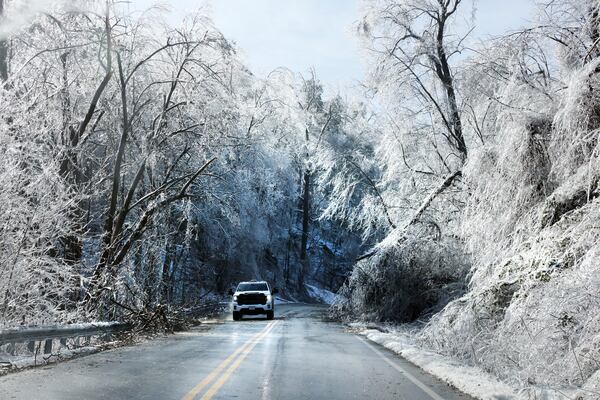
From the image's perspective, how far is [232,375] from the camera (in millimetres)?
10328

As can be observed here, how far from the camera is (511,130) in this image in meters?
12.4

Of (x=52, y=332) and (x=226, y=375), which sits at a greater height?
(x=52, y=332)

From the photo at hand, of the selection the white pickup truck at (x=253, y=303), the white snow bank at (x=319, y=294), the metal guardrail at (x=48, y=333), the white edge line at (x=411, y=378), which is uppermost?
the white snow bank at (x=319, y=294)

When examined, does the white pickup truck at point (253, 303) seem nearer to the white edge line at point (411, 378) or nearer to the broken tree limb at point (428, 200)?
the broken tree limb at point (428, 200)

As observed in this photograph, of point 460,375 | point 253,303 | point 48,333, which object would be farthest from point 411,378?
point 253,303

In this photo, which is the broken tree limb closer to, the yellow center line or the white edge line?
the white edge line

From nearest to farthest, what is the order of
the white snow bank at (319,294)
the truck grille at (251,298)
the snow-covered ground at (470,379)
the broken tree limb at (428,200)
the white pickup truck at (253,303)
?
the snow-covered ground at (470,379) → the broken tree limb at (428,200) → the white pickup truck at (253,303) → the truck grille at (251,298) → the white snow bank at (319,294)

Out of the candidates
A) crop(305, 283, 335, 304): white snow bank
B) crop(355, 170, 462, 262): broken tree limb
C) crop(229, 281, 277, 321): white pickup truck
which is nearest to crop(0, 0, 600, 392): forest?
crop(355, 170, 462, 262): broken tree limb

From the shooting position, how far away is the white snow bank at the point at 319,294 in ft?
203

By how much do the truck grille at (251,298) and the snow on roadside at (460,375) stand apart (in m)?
15.1

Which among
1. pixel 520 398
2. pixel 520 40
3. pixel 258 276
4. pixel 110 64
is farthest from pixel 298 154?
pixel 520 398

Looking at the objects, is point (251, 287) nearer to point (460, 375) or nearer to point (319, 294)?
point (460, 375)

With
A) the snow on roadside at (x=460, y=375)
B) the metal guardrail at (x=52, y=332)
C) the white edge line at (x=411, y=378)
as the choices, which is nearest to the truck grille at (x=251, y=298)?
the metal guardrail at (x=52, y=332)

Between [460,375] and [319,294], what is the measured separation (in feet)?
177
